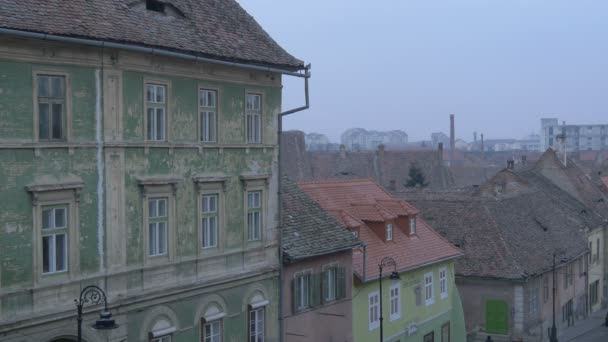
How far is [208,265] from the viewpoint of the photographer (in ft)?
67.6

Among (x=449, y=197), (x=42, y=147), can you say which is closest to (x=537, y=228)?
(x=449, y=197)

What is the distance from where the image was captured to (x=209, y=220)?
68.0 ft

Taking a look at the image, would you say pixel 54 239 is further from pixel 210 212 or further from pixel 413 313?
pixel 413 313

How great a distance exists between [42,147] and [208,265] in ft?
19.4

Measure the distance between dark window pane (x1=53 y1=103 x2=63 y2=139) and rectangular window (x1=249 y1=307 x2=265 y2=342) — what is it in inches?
317

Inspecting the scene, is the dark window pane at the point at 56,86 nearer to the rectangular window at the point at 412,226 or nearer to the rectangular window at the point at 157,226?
the rectangular window at the point at 157,226

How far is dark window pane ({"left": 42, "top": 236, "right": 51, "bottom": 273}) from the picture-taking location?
16.2 metres

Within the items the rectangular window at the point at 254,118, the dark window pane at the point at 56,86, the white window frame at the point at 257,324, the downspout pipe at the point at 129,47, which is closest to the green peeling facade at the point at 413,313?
the white window frame at the point at 257,324

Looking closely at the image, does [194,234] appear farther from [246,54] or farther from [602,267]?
[602,267]

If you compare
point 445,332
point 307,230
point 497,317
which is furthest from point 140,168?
point 497,317

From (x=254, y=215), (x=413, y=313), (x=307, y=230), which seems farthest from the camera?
(x=413, y=313)

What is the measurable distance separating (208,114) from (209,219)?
2.58 meters

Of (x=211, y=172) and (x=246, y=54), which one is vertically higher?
(x=246, y=54)

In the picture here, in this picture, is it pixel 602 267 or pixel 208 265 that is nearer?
pixel 208 265
